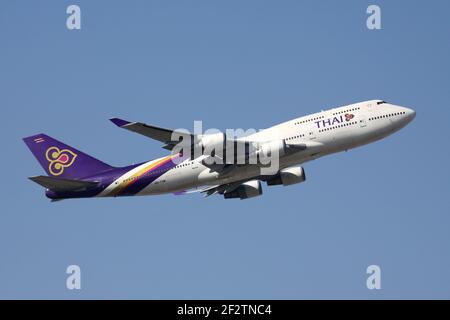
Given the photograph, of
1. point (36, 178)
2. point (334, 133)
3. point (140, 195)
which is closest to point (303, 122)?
point (334, 133)

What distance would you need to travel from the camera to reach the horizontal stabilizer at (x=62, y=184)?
52.7m

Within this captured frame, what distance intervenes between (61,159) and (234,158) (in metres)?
12.3

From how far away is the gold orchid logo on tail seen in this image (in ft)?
187

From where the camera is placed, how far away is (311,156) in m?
52.0

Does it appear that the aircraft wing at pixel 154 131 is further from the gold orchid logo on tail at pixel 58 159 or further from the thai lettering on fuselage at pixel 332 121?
the gold orchid logo on tail at pixel 58 159

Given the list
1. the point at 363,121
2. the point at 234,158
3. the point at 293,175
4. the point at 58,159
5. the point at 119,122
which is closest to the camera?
the point at 119,122

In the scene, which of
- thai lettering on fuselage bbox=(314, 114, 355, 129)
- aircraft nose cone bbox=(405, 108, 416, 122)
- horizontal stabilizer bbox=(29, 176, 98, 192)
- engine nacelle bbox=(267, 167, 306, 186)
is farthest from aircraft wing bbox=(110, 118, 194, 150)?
aircraft nose cone bbox=(405, 108, 416, 122)

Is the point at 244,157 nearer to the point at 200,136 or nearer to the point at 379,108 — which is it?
the point at 200,136

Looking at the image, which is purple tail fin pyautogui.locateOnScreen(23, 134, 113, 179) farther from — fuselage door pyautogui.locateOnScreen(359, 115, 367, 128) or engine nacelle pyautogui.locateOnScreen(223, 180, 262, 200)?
fuselage door pyautogui.locateOnScreen(359, 115, 367, 128)

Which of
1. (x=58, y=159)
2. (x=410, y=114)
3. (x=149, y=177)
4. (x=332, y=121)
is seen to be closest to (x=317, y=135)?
(x=332, y=121)

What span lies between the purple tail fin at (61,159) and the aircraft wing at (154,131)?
7376 mm

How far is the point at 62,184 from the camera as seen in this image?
175 ft

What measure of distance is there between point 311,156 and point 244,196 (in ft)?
22.8

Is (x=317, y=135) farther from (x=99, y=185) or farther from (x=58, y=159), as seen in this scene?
(x=58, y=159)
